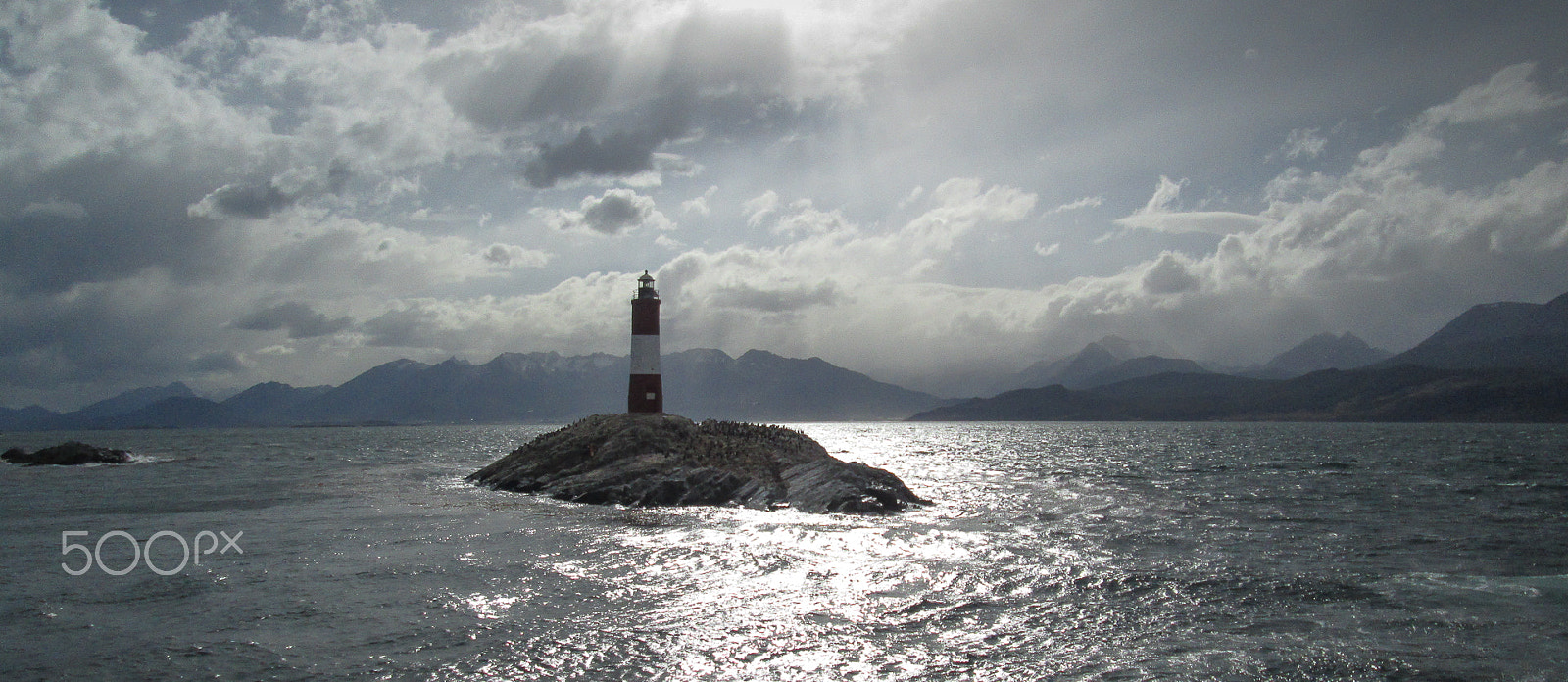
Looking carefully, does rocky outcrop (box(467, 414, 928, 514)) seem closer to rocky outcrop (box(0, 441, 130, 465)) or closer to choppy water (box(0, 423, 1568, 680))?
choppy water (box(0, 423, 1568, 680))

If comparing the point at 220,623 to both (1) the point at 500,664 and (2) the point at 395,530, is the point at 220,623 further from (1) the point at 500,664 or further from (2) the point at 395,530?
(2) the point at 395,530

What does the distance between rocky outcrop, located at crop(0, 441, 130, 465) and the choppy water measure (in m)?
49.5

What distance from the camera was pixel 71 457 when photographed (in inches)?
3031

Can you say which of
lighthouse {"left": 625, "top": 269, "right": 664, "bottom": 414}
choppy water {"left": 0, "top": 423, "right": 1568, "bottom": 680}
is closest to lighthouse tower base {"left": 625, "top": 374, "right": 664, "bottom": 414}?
lighthouse {"left": 625, "top": 269, "right": 664, "bottom": 414}

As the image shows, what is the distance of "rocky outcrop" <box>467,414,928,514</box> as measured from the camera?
37.3m

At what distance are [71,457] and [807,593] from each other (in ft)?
295

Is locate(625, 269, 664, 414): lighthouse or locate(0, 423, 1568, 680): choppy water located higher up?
locate(625, 269, 664, 414): lighthouse

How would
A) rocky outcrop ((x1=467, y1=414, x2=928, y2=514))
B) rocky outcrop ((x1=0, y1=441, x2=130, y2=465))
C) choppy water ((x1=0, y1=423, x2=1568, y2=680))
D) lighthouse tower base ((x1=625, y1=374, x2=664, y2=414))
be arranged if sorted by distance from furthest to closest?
rocky outcrop ((x1=0, y1=441, x2=130, y2=465)) < lighthouse tower base ((x1=625, y1=374, x2=664, y2=414)) < rocky outcrop ((x1=467, y1=414, x2=928, y2=514)) < choppy water ((x1=0, y1=423, x2=1568, y2=680))

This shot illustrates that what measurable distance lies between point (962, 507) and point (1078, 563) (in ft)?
47.0

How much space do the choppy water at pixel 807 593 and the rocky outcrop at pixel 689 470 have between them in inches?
122

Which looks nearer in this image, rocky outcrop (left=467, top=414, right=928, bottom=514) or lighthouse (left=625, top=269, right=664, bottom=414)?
rocky outcrop (left=467, top=414, right=928, bottom=514)

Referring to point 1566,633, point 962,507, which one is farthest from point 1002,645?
point 962,507

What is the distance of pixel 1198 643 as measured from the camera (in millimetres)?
15180

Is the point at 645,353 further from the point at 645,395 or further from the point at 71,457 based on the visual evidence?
the point at 71,457
